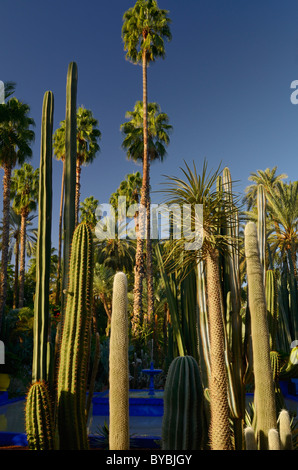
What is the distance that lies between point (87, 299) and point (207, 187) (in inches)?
59.8

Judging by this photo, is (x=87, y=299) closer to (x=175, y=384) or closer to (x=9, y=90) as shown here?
(x=175, y=384)

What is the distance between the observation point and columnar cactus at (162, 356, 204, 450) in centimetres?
262

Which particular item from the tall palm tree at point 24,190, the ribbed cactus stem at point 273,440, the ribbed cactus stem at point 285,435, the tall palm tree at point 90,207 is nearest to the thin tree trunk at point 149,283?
the tall palm tree at point 24,190

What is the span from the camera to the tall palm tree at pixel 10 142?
17.6 m

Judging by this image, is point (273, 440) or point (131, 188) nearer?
point (273, 440)

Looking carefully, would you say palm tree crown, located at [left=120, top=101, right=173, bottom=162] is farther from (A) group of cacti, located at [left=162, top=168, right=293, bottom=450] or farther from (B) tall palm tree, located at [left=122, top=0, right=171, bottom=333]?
(A) group of cacti, located at [left=162, top=168, right=293, bottom=450]

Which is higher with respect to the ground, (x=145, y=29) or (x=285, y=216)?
(x=145, y=29)

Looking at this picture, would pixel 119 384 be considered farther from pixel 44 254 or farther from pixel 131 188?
pixel 131 188

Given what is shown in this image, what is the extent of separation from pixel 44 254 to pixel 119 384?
1918 millimetres

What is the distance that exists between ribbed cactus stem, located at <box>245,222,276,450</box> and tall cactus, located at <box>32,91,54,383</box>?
2.11 meters

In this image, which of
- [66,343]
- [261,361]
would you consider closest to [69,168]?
[66,343]

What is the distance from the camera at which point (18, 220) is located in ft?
103

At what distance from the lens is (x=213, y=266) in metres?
2.69
